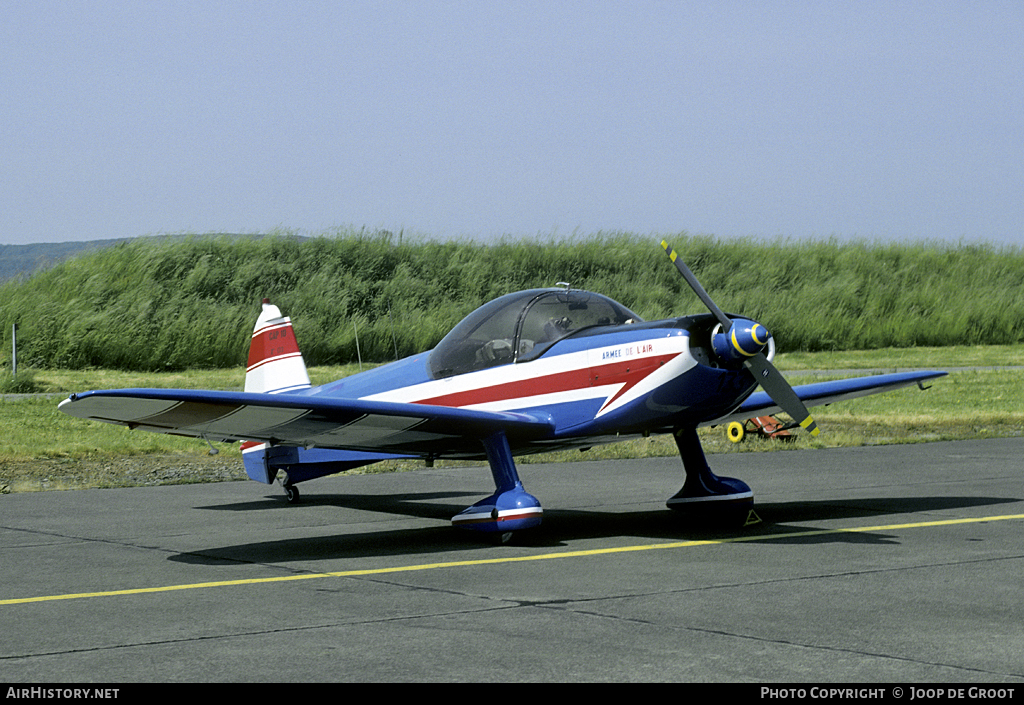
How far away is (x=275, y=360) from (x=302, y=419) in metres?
4.03

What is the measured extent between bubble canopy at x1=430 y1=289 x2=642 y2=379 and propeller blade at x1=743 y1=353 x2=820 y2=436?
4.30 ft

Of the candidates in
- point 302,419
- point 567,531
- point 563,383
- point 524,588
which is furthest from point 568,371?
point 524,588

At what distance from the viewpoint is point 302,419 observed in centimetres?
834

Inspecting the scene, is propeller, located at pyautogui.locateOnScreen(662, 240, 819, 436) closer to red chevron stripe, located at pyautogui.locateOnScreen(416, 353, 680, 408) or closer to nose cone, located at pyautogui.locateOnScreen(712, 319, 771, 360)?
nose cone, located at pyautogui.locateOnScreen(712, 319, 771, 360)

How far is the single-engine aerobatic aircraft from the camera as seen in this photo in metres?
8.12

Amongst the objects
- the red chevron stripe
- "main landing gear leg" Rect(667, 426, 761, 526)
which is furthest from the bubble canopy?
"main landing gear leg" Rect(667, 426, 761, 526)

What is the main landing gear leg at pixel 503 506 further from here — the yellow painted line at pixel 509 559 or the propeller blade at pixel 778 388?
the propeller blade at pixel 778 388

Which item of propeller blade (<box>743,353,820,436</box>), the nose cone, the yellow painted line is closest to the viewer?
the yellow painted line

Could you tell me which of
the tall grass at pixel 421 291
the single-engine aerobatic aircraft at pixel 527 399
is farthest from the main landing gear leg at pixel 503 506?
the tall grass at pixel 421 291

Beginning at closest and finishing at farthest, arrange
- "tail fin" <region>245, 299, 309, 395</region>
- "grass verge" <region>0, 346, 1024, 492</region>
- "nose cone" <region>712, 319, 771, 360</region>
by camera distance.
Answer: "nose cone" <region>712, 319, 771, 360</region> → "tail fin" <region>245, 299, 309, 395</region> → "grass verge" <region>0, 346, 1024, 492</region>

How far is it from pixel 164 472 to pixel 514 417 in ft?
23.8

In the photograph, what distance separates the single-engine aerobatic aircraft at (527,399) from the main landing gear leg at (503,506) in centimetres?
1

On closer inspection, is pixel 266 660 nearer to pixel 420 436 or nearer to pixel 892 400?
pixel 420 436

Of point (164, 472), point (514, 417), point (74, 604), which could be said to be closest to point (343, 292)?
point (164, 472)
